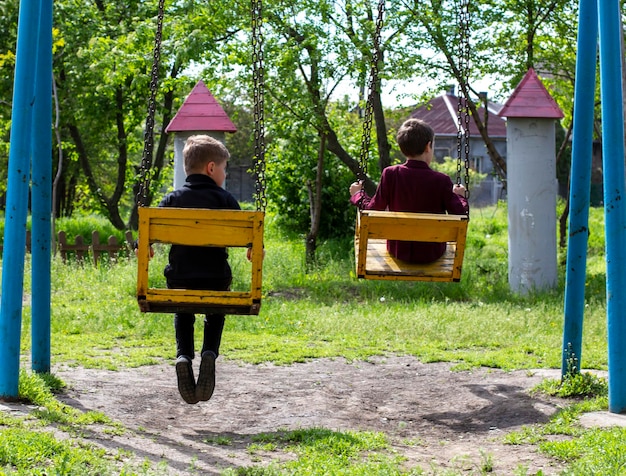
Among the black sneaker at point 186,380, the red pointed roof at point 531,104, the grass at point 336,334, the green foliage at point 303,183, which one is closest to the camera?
the grass at point 336,334

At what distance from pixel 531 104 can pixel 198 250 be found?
790 centimetres

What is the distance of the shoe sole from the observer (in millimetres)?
5301

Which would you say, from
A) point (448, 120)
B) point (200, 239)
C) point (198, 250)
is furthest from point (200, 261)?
point (448, 120)

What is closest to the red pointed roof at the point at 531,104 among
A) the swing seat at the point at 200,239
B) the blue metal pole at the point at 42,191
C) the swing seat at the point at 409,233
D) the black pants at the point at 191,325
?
the swing seat at the point at 409,233

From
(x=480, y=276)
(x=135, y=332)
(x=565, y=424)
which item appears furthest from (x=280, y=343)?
(x=480, y=276)

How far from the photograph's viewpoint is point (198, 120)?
500 inches

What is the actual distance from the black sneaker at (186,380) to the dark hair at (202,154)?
3.76 feet

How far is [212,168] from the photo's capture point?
544 centimetres

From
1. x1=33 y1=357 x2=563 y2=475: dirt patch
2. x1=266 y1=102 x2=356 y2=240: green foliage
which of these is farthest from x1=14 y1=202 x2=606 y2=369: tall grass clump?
x1=266 y1=102 x2=356 y2=240: green foliage

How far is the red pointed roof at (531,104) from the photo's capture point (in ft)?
39.5

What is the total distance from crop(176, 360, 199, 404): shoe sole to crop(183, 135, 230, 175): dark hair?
3.78 ft

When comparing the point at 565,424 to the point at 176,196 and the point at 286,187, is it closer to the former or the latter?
the point at 176,196

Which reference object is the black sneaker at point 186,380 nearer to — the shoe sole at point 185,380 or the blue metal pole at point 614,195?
the shoe sole at point 185,380

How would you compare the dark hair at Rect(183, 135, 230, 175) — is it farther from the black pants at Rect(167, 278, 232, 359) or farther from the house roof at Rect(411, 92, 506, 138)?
the house roof at Rect(411, 92, 506, 138)
